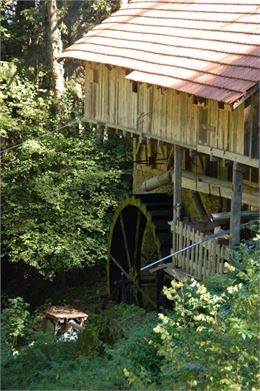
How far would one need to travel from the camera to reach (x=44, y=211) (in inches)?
877

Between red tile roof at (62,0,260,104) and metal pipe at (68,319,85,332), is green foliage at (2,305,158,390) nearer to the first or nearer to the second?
red tile roof at (62,0,260,104)

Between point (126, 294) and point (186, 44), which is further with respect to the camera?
point (126, 294)

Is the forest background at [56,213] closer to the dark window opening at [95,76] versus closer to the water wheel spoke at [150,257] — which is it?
the water wheel spoke at [150,257]

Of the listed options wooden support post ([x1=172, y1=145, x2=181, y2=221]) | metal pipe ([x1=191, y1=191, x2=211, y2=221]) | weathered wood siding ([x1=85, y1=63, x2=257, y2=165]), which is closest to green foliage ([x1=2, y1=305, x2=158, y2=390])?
wooden support post ([x1=172, y1=145, x2=181, y2=221])

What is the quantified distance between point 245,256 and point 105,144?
1522 cm

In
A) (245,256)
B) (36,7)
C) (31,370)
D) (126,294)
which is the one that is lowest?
(126,294)

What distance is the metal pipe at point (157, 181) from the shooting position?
56.5 ft

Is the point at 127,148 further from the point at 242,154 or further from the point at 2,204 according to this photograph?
the point at 242,154

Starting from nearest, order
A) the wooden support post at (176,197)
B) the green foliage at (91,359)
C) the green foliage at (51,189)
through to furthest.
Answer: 1. the green foliage at (91,359)
2. the wooden support post at (176,197)
3. the green foliage at (51,189)

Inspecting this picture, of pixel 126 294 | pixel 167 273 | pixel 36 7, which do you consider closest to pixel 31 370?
pixel 167 273

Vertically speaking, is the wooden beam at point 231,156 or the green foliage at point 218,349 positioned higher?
the wooden beam at point 231,156

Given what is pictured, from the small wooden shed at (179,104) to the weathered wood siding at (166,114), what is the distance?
18 mm

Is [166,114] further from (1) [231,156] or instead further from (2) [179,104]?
(1) [231,156]

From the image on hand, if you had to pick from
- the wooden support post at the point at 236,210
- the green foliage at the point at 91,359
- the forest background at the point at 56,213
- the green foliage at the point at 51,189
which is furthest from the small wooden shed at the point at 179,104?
the green foliage at the point at 51,189
